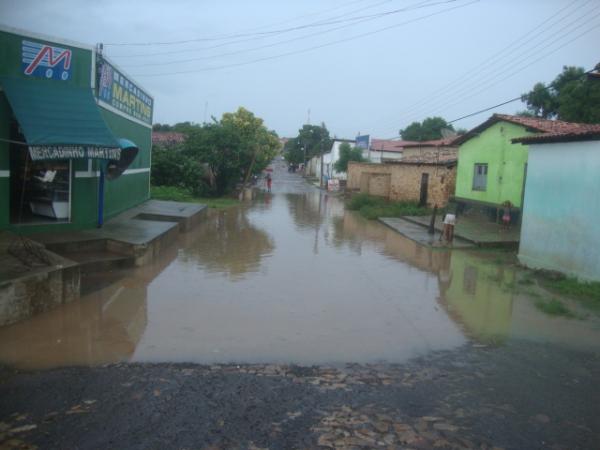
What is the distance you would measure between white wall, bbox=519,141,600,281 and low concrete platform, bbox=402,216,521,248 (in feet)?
9.25

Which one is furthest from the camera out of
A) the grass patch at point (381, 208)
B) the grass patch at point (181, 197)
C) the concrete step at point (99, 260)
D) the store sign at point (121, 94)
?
the grass patch at point (181, 197)

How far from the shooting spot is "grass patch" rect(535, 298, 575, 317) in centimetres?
946

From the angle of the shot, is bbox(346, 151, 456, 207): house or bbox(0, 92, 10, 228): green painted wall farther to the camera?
bbox(346, 151, 456, 207): house

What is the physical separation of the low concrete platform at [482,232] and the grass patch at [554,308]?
6.63 m

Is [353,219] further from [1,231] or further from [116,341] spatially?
[116,341]

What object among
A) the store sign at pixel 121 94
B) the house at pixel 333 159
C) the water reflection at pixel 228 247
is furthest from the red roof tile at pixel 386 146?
the store sign at pixel 121 94

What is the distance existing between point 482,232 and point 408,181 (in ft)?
38.0

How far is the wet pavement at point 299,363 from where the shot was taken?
479 cm

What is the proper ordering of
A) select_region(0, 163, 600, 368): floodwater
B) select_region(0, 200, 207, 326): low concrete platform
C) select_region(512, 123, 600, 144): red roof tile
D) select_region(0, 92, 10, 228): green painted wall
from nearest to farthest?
1. select_region(0, 163, 600, 368): floodwater
2. select_region(0, 200, 207, 326): low concrete platform
3. select_region(0, 92, 10, 228): green painted wall
4. select_region(512, 123, 600, 144): red roof tile

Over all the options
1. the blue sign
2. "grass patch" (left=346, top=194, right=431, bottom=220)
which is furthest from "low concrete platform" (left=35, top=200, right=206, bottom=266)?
the blue sign

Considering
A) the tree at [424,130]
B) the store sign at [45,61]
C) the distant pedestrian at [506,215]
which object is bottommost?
the distant pedestrian at [506,215]

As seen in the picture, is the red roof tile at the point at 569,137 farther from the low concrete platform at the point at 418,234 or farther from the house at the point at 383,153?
the house at the point at 383,153

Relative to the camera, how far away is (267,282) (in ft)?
37.4

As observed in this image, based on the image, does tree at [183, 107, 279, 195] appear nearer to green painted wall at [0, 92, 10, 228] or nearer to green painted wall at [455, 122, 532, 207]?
green painted wall at [455, 122, 532, 207]
